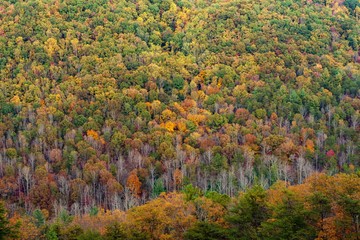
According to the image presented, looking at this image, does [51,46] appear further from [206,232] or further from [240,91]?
[206,232]

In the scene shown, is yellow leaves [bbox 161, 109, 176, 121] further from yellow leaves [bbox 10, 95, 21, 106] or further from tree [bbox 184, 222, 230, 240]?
tree [bbox 184, 222, 230, 240]

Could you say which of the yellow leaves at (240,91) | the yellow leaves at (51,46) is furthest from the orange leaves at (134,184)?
the yellow leaves at (51,46)

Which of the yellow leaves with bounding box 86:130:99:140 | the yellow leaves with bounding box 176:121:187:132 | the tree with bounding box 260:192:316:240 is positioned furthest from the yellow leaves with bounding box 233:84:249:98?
the tree with bounding box 260:192:316:240

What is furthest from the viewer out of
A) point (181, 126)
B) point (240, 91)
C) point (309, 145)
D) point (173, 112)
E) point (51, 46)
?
point (51, 46)

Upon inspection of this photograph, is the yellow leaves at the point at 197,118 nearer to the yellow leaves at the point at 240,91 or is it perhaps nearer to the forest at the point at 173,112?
the forest at the point at 173,112

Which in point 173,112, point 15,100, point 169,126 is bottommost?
point 169,126

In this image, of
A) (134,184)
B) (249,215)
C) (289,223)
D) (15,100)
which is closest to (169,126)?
(134,184)
